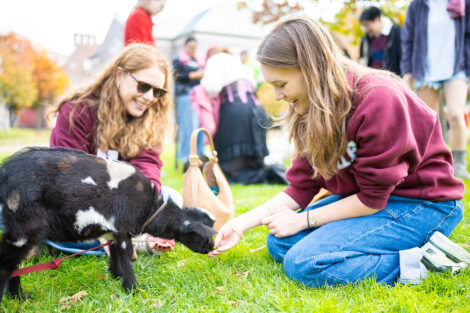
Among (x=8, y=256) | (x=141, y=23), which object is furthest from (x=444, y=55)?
(x=8, y=256)

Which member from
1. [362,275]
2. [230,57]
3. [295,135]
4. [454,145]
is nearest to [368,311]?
[362,275]

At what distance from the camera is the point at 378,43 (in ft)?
20.8

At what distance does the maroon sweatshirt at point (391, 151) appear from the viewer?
198cm

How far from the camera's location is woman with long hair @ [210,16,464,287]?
2010 mm

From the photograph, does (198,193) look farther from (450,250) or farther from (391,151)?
(450,250)

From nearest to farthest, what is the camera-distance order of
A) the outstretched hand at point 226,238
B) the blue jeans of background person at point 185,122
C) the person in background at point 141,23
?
the outstretched hand at point 226,238 < the person in background at point 141,23 < the blue jeans of background person at point 185,122

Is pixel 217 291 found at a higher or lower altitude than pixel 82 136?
lower

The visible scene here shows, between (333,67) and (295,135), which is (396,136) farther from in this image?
(295,135)

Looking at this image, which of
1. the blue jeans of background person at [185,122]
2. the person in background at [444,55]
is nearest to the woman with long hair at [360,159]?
the person in background at [444,55]

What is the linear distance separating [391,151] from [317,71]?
541 mm

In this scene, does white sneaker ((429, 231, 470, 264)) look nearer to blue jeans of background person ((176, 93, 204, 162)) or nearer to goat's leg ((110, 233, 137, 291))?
goat's leg ((110, 233, 137, 291))

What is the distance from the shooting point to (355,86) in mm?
2170

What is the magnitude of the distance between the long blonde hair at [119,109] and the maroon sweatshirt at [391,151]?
55.8 inches

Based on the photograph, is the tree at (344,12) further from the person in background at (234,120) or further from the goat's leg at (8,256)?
the goat's leg at (8,256)
